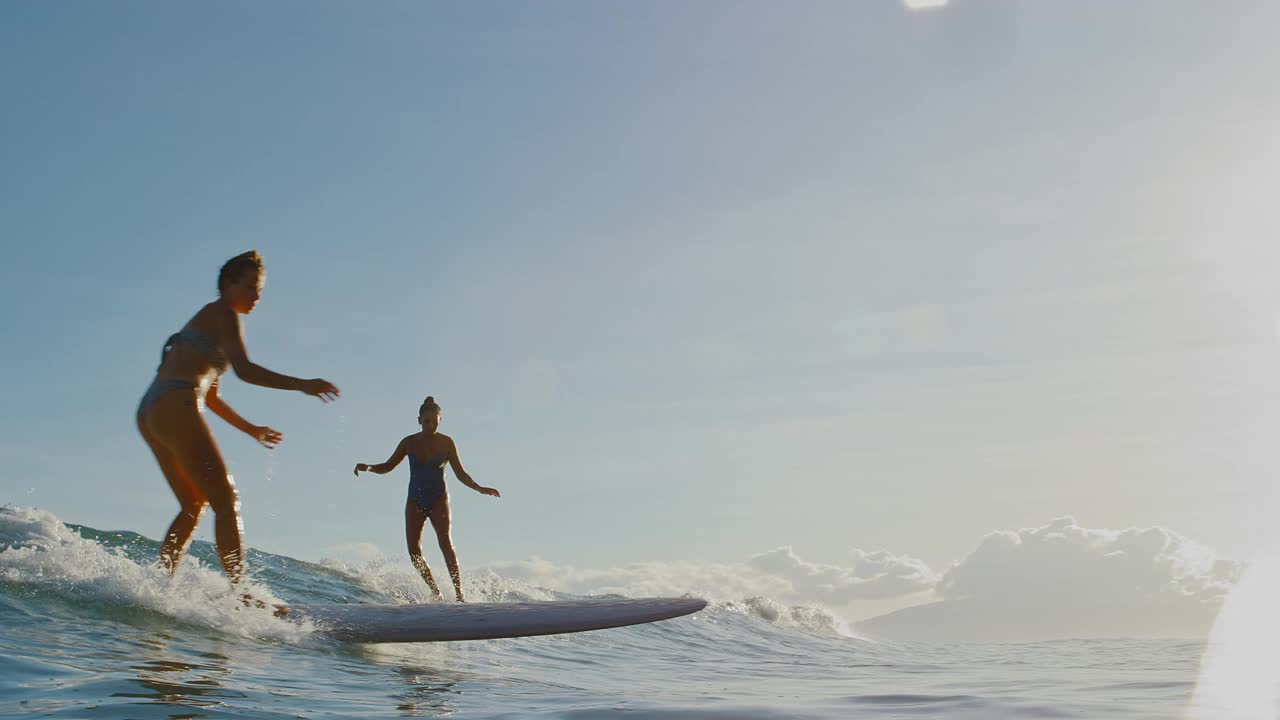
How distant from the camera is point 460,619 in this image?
5965 mm

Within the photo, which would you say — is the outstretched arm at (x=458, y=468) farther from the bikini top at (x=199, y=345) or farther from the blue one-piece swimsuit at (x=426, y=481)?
the bikini top at (x=199, y=345)

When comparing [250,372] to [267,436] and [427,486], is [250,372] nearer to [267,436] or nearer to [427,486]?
[267,436]

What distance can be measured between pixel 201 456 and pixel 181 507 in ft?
1.79

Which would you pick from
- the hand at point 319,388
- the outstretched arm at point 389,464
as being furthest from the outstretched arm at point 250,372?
the outstretched arm at point 389,464

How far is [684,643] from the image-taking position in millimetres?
11984

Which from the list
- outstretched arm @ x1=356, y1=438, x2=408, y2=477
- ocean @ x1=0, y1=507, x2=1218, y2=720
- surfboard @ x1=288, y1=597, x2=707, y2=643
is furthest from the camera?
outstretched arm @ x1=356, y1=438, x2=408, y2=477

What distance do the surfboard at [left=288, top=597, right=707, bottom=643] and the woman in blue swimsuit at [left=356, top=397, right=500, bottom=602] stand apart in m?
3.13

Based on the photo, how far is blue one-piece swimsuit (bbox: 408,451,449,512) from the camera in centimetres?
941

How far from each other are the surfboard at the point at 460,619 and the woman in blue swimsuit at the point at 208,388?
29.1 inches

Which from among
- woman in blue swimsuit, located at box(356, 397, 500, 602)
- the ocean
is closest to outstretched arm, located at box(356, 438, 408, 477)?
woman in blue swimsuit, located at box(356, 397, 500, 602)

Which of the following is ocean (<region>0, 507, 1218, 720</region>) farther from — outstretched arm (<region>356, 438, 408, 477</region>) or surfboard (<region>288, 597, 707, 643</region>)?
outstretched arm (<region>356, 438, 408, 477</region>)

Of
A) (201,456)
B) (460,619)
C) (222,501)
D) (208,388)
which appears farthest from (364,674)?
(208,388)

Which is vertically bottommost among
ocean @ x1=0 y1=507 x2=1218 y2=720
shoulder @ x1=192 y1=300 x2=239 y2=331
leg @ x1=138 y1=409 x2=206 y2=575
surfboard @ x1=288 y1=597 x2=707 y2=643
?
ocean @ x1=0 y1=507 x2=1218 y2=720

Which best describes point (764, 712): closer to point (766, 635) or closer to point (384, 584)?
point (384, 584)
